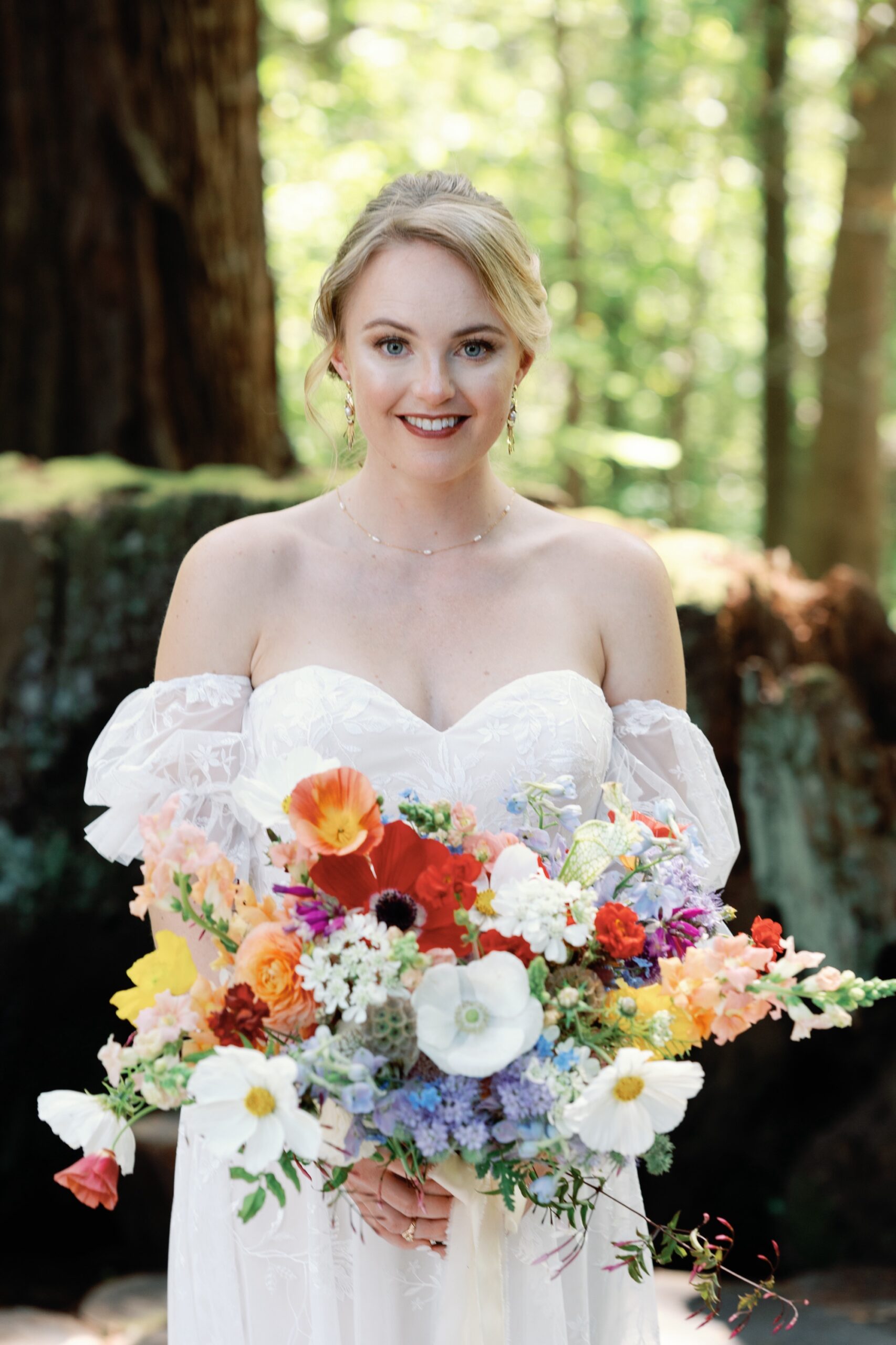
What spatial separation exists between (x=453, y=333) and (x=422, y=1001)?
1.19 m

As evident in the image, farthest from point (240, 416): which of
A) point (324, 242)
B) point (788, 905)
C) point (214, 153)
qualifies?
point (324, 242)

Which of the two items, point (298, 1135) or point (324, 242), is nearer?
point (298, 1135)

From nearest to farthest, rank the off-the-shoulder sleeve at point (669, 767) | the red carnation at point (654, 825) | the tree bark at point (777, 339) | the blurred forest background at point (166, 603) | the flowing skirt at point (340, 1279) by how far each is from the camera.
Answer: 1. the red carnation at point (654, 825)
2. the flowing skirt at point (340, 1279)
3. the off-the-shoulder sleeve at point (669, 767)
4. the blurred forest background at point (166, 603)
5. the tree bark at point (777, 339)

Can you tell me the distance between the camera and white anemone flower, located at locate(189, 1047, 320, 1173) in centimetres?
134

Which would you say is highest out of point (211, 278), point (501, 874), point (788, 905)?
point (211, 278)

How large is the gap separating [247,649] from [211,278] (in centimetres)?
294

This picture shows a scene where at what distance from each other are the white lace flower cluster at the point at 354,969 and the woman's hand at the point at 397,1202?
39cm

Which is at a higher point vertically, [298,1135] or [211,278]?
[211,278]

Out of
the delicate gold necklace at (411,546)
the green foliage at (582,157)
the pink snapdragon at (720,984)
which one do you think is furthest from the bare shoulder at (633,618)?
the green foliage at (582,157)

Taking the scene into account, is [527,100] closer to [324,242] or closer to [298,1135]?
[324,242]

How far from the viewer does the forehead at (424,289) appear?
218 centimetres

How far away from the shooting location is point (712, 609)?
3.93 m

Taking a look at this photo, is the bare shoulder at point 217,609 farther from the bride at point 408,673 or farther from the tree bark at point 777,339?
the tree bark at point 777,339

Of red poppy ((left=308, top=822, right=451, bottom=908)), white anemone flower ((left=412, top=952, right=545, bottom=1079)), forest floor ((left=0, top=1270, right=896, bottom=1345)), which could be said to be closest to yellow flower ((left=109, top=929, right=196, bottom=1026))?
red poppy ((left=308, top=822, right=451, bottom=908))
